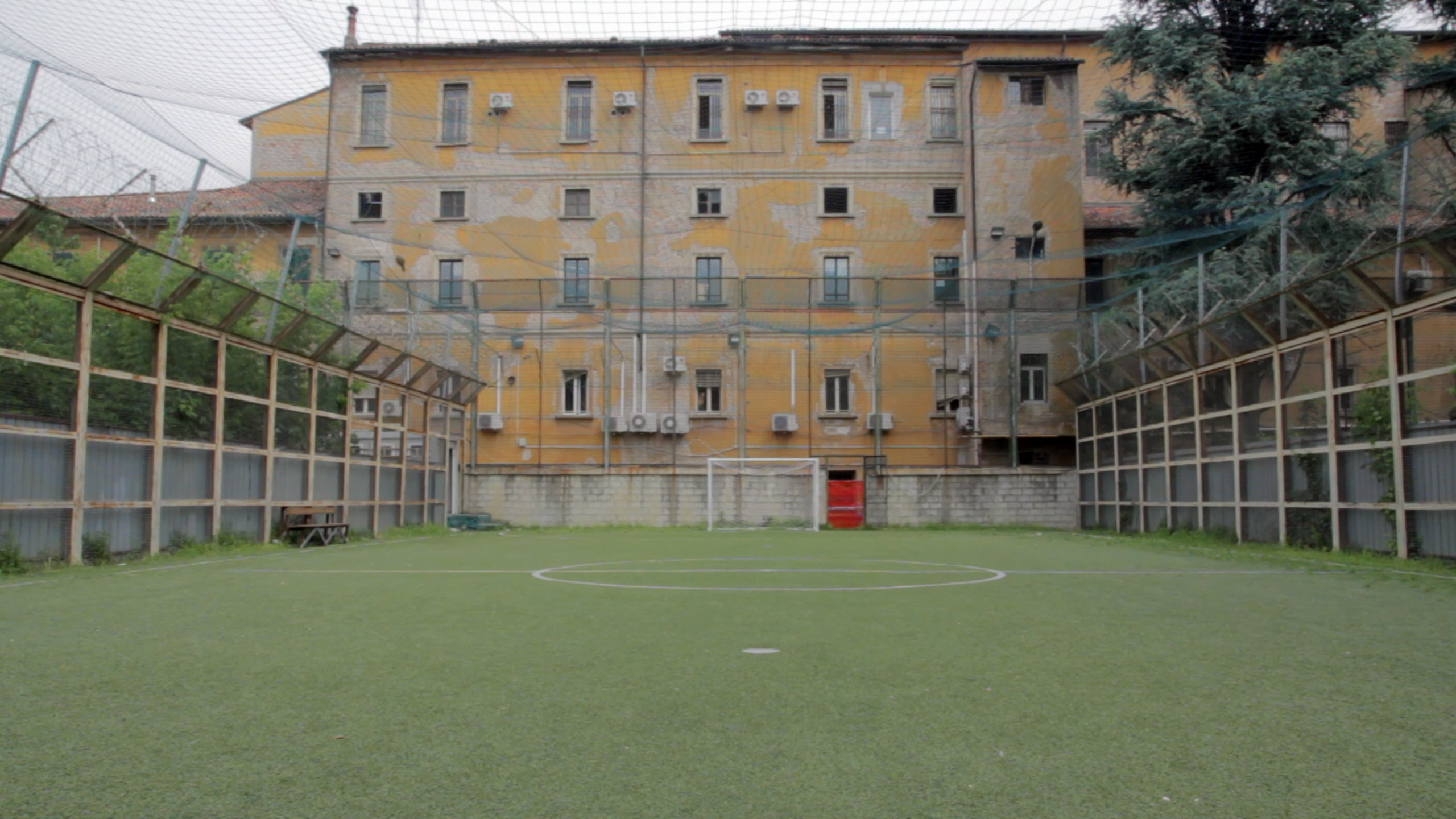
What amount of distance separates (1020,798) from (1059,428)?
2466cm

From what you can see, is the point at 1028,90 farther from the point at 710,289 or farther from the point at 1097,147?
the point at 710,289

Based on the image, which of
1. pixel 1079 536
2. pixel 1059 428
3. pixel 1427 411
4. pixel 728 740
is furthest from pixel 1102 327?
pixel 728 740

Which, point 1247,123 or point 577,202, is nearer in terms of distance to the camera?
point 1247,123

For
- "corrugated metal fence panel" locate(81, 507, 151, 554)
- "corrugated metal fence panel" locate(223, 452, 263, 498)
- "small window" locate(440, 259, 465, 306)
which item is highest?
"small window" locate(440, 259, 465, 306)

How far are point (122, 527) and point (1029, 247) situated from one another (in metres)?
24.1

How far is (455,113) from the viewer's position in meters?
31.7

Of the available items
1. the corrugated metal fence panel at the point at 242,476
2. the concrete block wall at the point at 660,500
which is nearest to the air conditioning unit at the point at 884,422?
the concrete block wall at the point at 660,500

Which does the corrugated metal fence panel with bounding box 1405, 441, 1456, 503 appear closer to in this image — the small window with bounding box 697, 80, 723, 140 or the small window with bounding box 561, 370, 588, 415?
the small window with bounding box 561, 370, 588, 415

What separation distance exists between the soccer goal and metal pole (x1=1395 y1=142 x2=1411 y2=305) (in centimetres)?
1296

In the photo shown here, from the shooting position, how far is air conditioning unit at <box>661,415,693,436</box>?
26.5m

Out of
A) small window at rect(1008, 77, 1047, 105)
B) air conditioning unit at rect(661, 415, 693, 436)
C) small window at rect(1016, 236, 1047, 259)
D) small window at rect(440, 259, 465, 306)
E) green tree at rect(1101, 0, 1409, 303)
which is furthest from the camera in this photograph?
small window at rect(1008, 77, 1047, 105)

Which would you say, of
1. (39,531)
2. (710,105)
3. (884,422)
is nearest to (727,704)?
(39,531)

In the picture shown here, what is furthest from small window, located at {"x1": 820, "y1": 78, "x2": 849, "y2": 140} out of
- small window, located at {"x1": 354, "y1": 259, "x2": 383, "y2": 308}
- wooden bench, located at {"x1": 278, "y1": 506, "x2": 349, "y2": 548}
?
wooden bench, located at {"x1": 278, "y1": 506, "x2": 349, "y2": 548}

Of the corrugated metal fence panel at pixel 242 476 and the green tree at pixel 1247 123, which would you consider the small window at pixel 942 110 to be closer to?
the green tree at pixel 1247 123
